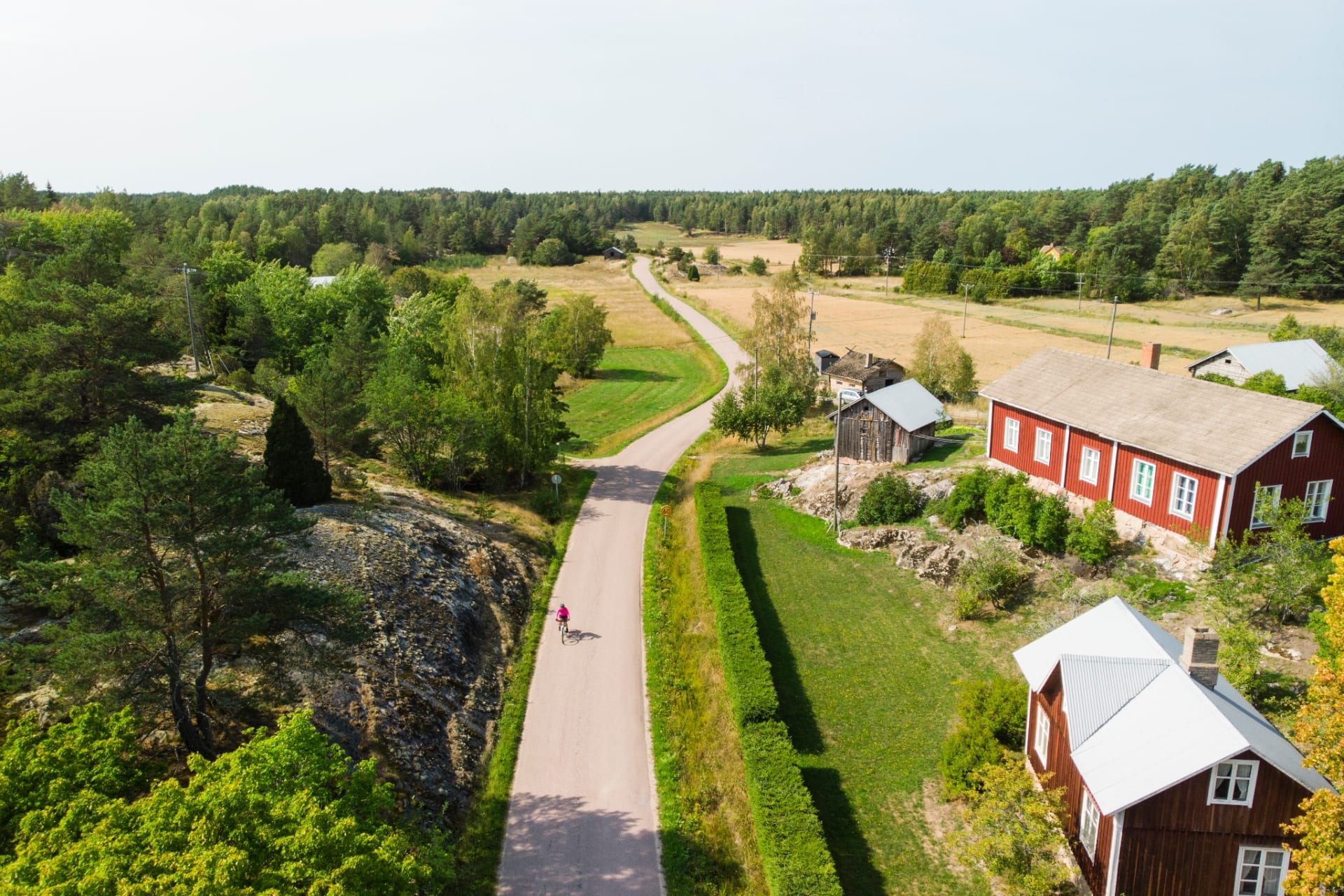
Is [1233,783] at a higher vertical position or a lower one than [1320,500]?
lower

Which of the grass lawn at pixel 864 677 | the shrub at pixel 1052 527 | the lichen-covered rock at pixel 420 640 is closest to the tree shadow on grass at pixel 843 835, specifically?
the grass lawn at pixel 864 677

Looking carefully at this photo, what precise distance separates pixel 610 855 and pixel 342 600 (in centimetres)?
787

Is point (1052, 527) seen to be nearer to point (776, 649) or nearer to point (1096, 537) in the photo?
point (1096, 537)

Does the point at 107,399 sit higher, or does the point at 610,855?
the point at 107,399

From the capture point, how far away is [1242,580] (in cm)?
2372

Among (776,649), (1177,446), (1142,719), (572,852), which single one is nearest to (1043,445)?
(1177,446)

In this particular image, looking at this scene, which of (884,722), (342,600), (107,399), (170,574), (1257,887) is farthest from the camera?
(107,399)

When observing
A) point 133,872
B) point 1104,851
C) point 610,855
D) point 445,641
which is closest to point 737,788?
point 610,855

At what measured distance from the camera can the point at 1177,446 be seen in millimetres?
26703

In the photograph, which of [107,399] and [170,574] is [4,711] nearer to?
[170,574]

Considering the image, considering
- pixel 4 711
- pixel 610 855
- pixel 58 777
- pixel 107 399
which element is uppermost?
pixel 107 399

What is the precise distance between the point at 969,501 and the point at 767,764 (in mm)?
16710

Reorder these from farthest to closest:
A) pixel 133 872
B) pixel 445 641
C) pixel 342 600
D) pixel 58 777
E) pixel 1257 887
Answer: pixel 445 641 < pixel 342 600 < pixel 1257 887 < pixel 58 777 < pixel 133 872

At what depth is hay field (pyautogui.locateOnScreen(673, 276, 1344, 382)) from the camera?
72.0 m
